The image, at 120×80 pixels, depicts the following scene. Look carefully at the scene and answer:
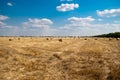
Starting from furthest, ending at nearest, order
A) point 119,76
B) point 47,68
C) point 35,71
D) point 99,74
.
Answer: point 47,68, point 35,71, point 99,74, point 119,76

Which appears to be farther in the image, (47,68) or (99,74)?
(47,68)

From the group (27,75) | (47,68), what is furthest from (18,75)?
(47,68)

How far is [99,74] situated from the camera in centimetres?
1545

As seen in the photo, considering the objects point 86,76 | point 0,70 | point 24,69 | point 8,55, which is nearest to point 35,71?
point 24,69

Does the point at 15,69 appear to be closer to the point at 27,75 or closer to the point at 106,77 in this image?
the point at 27,75

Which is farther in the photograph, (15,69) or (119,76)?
(15,69)

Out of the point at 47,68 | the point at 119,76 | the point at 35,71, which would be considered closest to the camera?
the point at 119,76

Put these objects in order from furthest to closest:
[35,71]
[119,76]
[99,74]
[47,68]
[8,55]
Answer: [8,55], [47,68], [35,71], [99,74], [119,76]

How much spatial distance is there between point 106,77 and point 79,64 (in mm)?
5027

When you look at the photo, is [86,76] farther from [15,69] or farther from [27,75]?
[15,69]

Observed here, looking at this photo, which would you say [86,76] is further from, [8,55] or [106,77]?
[8,55]

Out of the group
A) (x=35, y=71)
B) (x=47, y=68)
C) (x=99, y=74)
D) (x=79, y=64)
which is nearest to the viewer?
(x=99, y=74)

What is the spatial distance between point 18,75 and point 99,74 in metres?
5.91

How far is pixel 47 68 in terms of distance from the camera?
704 inches
